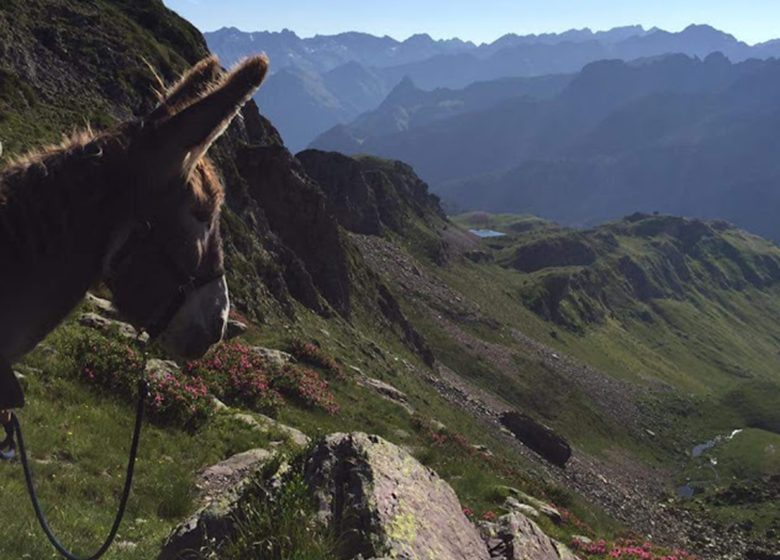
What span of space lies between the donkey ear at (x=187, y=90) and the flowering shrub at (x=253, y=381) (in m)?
15.6

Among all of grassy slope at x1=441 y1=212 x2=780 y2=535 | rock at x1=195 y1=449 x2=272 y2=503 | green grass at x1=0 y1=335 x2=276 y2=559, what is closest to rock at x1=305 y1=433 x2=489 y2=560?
green grass at x1=0 y1=335 x2=276 y2=559

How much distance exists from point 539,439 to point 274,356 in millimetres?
42206

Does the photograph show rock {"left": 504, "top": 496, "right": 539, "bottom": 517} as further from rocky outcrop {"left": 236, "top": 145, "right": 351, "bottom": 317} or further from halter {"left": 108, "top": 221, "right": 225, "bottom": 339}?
rocky outcrop {"left": 236, "top": 145, "right": 351, "bottom": 317}

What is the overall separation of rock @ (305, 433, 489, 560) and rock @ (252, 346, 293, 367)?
18.3 m

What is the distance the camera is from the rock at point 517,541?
9.63 meters

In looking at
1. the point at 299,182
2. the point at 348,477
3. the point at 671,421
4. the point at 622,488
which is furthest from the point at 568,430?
the point at 348,477

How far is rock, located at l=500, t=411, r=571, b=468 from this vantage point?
6134 centimetres

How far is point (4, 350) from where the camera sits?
13.6 feet

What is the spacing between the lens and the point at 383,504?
268 inches

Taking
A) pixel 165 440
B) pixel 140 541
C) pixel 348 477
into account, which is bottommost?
pixel 165 440

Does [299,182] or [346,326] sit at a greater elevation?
[299,182]

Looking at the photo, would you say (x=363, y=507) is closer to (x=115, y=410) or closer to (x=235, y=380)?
(x=115, y=410)

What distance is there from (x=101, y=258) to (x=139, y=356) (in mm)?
13935

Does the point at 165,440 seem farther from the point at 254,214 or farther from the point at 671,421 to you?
the point at 671,421
